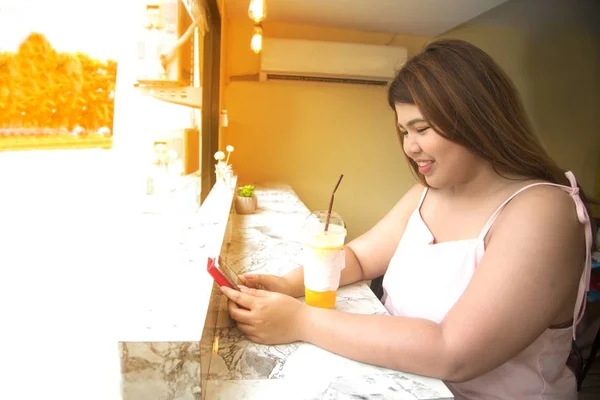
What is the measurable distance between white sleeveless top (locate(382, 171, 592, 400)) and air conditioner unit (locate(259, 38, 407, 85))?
2.77 m

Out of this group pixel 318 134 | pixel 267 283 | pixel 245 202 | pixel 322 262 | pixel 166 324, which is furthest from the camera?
pixel 318 134

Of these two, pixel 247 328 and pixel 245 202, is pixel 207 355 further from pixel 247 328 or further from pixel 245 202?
pixel 245 202

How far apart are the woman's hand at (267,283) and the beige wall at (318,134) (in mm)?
2852

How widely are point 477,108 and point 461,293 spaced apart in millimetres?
459

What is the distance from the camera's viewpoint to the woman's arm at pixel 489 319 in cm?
76

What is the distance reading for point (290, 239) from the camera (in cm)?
171

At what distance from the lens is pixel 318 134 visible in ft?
12.9

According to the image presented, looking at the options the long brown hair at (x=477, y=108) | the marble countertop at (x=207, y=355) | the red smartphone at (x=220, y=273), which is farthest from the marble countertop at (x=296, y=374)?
the long brown hair at (x=477, y=108)

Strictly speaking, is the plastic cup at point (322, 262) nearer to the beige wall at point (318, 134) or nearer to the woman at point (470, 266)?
the woman at point (470, 266)

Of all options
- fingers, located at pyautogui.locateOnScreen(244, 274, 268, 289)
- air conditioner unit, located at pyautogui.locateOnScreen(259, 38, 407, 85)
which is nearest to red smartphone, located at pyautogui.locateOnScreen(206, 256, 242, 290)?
fingers, located at pyautogui.locateOnScreen(244, 274, 268, 289)

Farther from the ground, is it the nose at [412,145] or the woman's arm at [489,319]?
the nose at [412,145]

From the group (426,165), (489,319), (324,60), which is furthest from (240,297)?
(324,60)

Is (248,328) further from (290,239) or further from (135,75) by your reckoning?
(135,75)

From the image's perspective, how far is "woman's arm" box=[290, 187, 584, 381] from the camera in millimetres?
756
